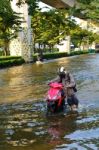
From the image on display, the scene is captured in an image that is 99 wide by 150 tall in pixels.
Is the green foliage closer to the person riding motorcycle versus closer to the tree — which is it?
the tree

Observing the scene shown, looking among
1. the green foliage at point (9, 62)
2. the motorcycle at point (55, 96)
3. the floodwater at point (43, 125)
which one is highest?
the motorcycle at point (55, 96)

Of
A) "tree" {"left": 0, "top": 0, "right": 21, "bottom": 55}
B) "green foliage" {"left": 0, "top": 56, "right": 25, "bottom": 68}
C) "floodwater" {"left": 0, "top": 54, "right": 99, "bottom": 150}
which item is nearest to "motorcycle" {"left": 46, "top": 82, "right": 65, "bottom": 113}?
"floodwater" {"left": 0, "top": 54, "right": 99, "bottom": 150}

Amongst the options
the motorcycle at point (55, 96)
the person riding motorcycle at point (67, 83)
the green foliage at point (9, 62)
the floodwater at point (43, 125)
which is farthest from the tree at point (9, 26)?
the motorcycle at point (55, 96)

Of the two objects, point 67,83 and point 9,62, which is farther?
point 9,62

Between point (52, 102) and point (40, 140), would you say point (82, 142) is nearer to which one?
point (40, 140)

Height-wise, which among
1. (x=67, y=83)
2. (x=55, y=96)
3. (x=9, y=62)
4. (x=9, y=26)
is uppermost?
(x=9, y=26)

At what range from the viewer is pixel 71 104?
540 inches

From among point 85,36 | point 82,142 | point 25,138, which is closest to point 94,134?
point 82,142

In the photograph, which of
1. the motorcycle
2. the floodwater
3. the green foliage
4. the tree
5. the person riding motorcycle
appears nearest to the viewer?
the floodwater

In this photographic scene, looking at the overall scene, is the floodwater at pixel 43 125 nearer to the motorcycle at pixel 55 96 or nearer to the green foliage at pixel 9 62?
the motorcycle at pixel 55 96

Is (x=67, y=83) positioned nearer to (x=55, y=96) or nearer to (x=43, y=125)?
(x=55, y=96)

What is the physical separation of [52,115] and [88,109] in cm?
155

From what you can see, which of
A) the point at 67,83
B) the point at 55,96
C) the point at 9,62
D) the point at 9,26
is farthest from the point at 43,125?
the point at 9,26

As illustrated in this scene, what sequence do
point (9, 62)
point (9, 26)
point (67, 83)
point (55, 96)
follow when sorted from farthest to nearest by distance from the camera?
point (9, 26) < point (9, 62) < point (67, 83) < point (55, 96)
